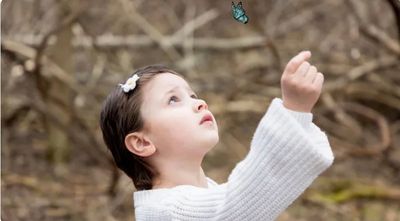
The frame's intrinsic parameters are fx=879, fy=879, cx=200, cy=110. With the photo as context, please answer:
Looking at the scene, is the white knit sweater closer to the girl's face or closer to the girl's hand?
the girl's hand

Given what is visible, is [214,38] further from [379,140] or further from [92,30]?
[379,140]

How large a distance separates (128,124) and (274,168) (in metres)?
0.36

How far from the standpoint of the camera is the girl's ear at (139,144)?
1.51m

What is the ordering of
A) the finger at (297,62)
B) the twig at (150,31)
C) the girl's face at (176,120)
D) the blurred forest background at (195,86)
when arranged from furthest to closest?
the twig at (150,31) → the blurred forest background at (195,86) → the girl's face at (176,120) → the finger at (297,62)

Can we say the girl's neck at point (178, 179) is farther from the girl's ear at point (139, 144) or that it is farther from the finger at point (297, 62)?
the finger at point (297, 62)

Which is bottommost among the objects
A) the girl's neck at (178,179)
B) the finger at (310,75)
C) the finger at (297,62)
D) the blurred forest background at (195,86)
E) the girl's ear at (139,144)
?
the girl's neck at (178,179)

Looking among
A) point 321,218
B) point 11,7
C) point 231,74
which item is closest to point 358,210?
point 321,218

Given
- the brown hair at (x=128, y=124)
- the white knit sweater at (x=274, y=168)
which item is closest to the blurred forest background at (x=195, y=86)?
the brown hair at (x=128, y=124)

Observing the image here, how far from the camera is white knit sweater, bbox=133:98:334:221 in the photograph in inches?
49.0

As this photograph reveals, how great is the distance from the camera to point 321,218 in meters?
3.81

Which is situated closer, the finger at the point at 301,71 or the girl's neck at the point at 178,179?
the finger at the point at 301,71

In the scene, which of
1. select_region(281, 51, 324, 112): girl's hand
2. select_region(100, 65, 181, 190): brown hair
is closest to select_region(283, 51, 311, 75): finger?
select_region(281, 51, 324, 112): girl's hand

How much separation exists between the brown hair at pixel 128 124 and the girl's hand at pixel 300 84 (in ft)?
1.19

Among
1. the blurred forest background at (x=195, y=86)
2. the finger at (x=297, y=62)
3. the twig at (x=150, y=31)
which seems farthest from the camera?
the twig at (x=150, y=31)
